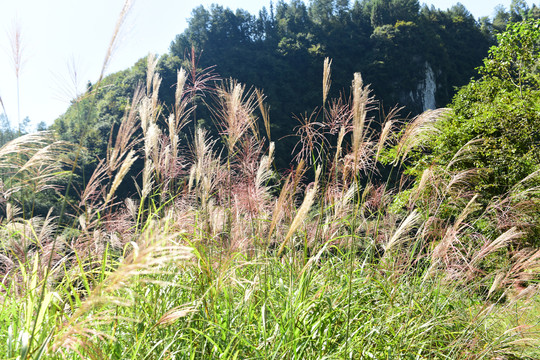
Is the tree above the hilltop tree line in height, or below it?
below

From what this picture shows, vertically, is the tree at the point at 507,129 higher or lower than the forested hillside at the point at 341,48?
lower

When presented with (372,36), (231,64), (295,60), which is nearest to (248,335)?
(231,64)

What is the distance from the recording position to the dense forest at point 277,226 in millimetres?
1479

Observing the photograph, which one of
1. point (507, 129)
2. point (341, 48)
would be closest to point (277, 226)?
point (507, 129)

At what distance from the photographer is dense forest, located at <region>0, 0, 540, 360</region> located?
4.85 feet

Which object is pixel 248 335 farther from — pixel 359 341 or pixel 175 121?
pixel 175 121

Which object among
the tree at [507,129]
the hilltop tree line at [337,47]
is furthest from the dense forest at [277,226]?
the hilltop tree line at [337,47]

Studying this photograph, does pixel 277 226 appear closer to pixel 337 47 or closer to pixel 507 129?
pixel 507 129

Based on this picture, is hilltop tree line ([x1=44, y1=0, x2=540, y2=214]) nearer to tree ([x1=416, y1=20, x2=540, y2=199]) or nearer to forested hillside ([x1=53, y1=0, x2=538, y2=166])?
forested hillside ([x1=53, y1=0, x2=538, y2=166])

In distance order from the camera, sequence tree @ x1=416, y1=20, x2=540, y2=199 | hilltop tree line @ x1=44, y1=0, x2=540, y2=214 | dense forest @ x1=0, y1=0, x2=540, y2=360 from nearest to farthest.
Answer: dense forest @ x1=0, y1=0, x2=540, y2=360
tree @ x1=416, y1=20, x2=540, y2=199
hilltop tree line @ x1=44, y1=0, x2=540, y2=214

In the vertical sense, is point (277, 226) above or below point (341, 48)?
below

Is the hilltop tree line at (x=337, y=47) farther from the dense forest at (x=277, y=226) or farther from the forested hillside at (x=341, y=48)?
the dense forest at (x=277, y=226)

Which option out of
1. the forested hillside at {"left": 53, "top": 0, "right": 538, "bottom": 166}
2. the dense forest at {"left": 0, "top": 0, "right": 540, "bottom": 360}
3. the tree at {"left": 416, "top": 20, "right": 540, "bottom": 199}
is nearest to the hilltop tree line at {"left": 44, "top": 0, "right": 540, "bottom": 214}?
the forested hillside at {"left": 53, "top": 0, "right": 538, "bottom": 166}

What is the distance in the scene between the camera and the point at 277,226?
2377mm
